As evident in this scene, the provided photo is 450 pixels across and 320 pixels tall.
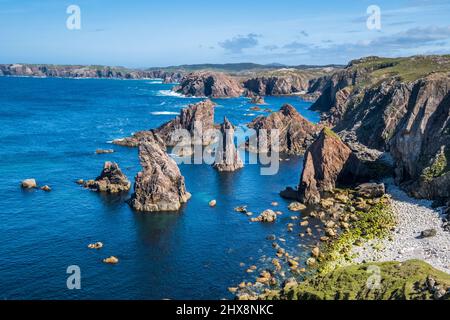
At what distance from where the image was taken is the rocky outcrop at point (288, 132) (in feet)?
571

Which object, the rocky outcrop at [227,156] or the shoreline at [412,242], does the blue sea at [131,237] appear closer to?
the rocky outcrop at [227,156]

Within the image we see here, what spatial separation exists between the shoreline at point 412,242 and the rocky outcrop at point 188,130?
95459 millimetres

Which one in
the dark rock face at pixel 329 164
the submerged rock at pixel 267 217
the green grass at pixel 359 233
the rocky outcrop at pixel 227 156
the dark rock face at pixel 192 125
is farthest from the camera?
the dark rock face at pixel 192 125

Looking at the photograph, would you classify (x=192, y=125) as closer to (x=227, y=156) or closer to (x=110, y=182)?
(x=227, y=156)

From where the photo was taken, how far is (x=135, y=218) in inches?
4053

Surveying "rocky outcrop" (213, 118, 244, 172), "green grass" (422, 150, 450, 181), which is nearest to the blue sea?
"rocky outcrop" (213, 118, 244, 172)

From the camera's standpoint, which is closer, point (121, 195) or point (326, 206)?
point (326, 206)

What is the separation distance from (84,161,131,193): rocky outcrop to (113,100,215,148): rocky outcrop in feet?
180

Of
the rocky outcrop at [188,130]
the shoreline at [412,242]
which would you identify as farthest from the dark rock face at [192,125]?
the shoreline at [412,242]

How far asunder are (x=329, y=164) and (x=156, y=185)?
1809 inches

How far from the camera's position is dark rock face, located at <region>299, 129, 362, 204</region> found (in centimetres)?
11912
